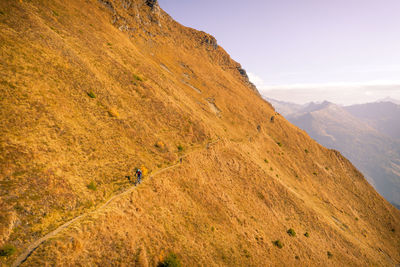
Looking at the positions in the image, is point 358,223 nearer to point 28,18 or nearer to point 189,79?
point 189,79

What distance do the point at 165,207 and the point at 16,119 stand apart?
1875 centimetres

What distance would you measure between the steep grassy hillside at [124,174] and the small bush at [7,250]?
0.07m

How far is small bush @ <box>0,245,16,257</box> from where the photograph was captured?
37.1 ft

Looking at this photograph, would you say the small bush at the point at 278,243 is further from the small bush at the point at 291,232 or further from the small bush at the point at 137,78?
the small bush at the point at 137,78

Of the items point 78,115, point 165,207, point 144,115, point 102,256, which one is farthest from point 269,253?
point 78,115

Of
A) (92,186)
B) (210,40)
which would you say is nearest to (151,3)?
(210,40)

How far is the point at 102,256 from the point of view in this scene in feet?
48.5

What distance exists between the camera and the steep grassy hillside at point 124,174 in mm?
15375

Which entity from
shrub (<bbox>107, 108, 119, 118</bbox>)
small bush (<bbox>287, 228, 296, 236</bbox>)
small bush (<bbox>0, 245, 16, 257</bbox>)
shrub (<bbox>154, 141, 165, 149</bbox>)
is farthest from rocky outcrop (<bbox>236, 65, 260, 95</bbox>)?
small bush (<bbox>0, 245, 16, 257</bbox>)

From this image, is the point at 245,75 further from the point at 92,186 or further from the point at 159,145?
the point at 92,186

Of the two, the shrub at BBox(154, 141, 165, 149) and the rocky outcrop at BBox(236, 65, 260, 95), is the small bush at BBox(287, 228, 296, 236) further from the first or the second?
the rocky outcrop at BBox(236, 65, 260, 95)

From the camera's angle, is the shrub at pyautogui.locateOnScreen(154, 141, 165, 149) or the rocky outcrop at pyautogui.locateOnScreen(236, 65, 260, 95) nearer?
the shrub at pyautogui.locateOnScreen(154, 141, 165, 149)

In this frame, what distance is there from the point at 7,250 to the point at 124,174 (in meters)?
11.4

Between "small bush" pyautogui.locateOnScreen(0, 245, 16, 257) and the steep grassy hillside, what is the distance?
0.23ft
